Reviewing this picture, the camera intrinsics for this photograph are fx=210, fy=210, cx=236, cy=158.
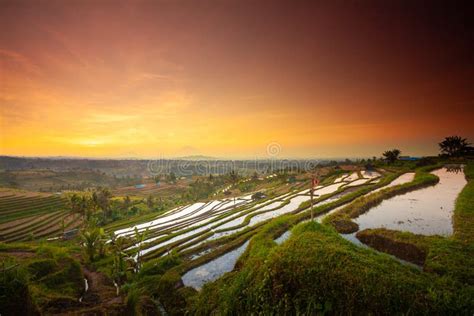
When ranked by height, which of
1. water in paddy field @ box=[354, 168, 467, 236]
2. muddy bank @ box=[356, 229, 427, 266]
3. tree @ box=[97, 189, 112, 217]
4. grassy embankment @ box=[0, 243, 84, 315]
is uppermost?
water in paddy field @ box=[354, 168, 467, 236]

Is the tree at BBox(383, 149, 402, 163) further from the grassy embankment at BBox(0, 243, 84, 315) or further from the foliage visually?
the grassy embankment at BBox(0, 243, 84, 315)

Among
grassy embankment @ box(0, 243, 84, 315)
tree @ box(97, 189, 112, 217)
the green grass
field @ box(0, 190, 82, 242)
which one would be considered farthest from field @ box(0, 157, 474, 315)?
tree @ box(97, 189, 112, 217)

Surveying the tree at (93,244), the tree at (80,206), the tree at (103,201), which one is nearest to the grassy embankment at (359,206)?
the tree at (93,244)

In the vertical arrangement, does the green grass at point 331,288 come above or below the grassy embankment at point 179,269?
above

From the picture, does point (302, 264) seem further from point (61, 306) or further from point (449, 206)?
point (449, 206)

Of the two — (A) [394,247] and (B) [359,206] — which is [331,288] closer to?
(A) [394,247]

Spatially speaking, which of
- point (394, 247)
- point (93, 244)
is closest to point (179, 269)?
point (394, 247)

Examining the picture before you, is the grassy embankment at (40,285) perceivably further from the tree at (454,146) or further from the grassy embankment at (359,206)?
the tree at (454,146)
